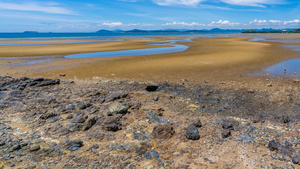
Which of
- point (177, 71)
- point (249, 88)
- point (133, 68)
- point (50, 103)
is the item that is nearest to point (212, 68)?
point (177, 71)

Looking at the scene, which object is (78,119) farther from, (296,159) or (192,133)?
(296,159)

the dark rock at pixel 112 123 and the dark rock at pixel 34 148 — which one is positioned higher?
the dark rock at pixel 112 123

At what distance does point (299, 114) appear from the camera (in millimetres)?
9750

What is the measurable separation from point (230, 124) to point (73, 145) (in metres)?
6.94

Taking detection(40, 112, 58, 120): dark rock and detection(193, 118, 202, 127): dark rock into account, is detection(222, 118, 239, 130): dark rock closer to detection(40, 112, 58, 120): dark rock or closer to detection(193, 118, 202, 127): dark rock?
detection(193, 118, 202, 127): dark rock

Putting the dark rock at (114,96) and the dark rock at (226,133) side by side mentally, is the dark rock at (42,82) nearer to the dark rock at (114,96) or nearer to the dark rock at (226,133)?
the dark rock at (114,96)

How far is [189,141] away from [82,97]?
7.87 m

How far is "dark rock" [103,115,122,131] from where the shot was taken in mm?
8672

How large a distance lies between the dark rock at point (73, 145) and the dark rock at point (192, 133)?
14.8 feet

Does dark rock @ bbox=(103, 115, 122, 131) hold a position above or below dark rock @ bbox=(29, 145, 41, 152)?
above

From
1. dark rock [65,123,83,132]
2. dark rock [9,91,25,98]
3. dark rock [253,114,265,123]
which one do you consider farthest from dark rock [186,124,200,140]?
dark rock [9,91,25,98]

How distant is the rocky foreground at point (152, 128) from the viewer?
22.4 feet

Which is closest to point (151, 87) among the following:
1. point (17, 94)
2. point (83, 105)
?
point (83, 105)

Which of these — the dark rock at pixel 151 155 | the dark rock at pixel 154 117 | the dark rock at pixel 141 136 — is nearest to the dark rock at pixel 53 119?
the dark rock at pixel 141 136
